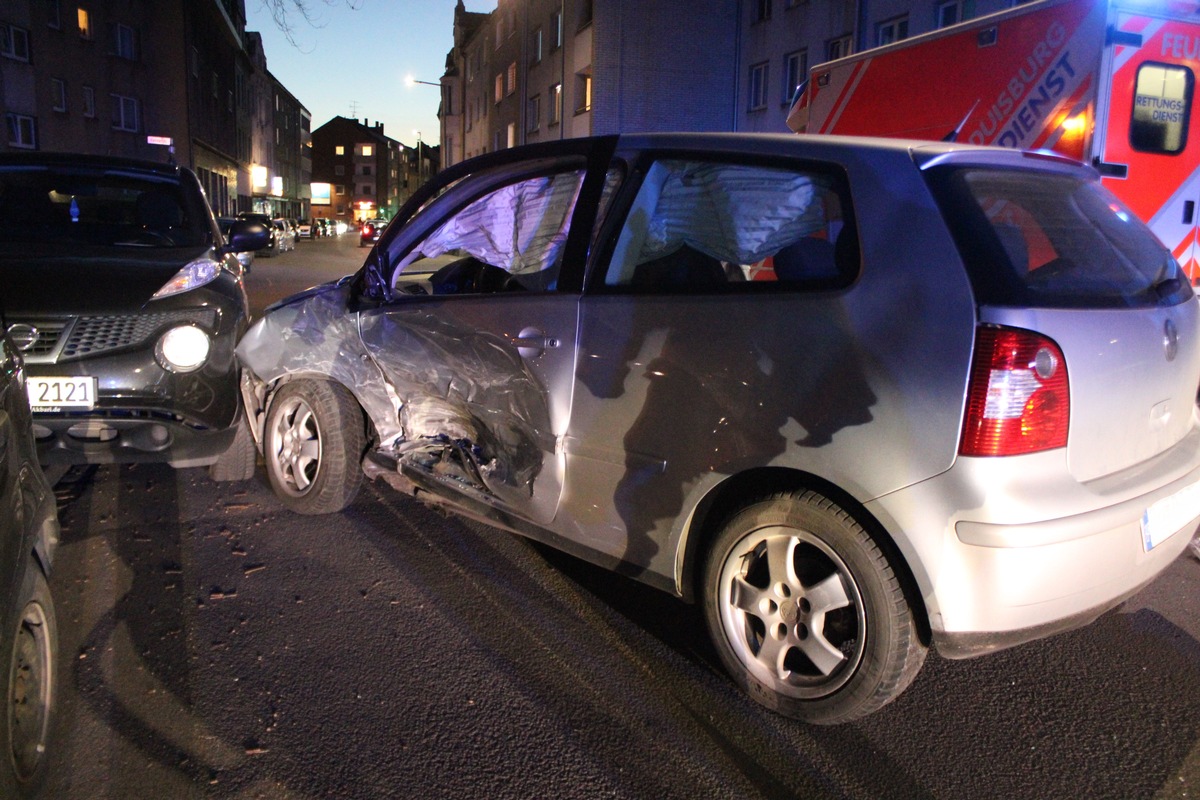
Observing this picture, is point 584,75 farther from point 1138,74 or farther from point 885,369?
point 885,369

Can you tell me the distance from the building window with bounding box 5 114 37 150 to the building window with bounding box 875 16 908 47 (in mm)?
27696

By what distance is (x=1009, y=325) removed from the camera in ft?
7.73

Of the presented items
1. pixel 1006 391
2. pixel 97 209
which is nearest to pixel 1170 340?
pixel 1006 391

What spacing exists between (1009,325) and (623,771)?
61.8 inches

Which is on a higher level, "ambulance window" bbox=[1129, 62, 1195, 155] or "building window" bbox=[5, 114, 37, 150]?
"building window" bbox=[5, 114, 37, 150]

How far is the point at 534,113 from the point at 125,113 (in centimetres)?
1738

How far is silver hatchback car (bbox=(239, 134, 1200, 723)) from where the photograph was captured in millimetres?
2414

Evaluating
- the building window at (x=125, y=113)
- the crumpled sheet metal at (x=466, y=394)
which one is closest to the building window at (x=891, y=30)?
the crumpled sheet metal at (x=466, y=394)

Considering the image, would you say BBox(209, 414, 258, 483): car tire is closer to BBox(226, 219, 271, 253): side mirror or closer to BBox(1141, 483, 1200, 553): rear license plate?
BBox(226, 219, 271, 253): side mirror

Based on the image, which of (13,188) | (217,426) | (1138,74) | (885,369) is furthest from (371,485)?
(1138,74)

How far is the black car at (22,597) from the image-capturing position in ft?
6.98

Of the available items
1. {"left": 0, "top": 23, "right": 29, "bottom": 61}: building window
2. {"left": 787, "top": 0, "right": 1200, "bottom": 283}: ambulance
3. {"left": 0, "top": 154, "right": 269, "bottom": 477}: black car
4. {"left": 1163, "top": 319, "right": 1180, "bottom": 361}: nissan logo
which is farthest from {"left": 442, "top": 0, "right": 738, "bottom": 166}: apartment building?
{"left": 1163, "top": 319, "right": 1180, "bottom": 361}: nissan logo

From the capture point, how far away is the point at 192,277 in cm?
486

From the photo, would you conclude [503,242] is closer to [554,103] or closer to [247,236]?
[247,236]
